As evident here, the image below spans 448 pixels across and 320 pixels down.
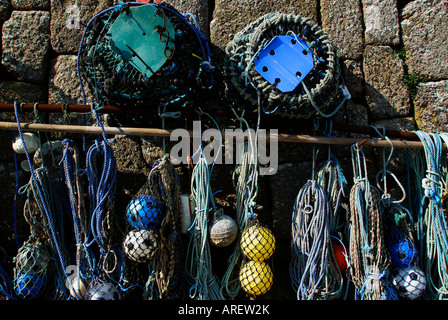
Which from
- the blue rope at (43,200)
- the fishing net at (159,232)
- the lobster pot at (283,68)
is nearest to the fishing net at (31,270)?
the blue rope at (43,200)

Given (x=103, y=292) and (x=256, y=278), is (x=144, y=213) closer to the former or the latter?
(x=103, y=292)

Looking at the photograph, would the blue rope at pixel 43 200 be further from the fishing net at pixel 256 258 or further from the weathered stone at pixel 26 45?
the fishing net at pixel 256 258

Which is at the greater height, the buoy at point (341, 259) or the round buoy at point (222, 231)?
the round buoy at point (222, 231)

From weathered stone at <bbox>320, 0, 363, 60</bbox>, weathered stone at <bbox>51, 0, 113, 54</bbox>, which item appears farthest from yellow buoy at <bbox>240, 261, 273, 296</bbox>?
weathered stone at <bbox>51, 0, 113, 54</bbox>

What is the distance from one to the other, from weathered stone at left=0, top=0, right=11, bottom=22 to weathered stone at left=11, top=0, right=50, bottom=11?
0.12 feet

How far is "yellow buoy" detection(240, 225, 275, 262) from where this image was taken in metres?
2.20

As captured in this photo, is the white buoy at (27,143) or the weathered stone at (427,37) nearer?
the white buoy at (27,143)

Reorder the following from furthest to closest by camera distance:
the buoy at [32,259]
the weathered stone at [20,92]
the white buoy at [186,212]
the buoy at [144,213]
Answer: the weathered stone at [20,92] < the white buoy at [186,212] < the buoy at [32,259] < the buoy at [144,213]

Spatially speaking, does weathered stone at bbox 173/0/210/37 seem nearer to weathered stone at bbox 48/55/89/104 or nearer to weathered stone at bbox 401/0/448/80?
weathered stone at bbox 48/55/89/104

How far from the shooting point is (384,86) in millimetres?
2848

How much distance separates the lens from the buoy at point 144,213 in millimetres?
2135

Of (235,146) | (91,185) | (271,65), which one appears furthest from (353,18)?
(91,185)

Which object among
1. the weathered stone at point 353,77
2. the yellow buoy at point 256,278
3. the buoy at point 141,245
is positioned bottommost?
the yellow buoy at point 256,278

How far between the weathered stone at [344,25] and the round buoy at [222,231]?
154 centimetres
